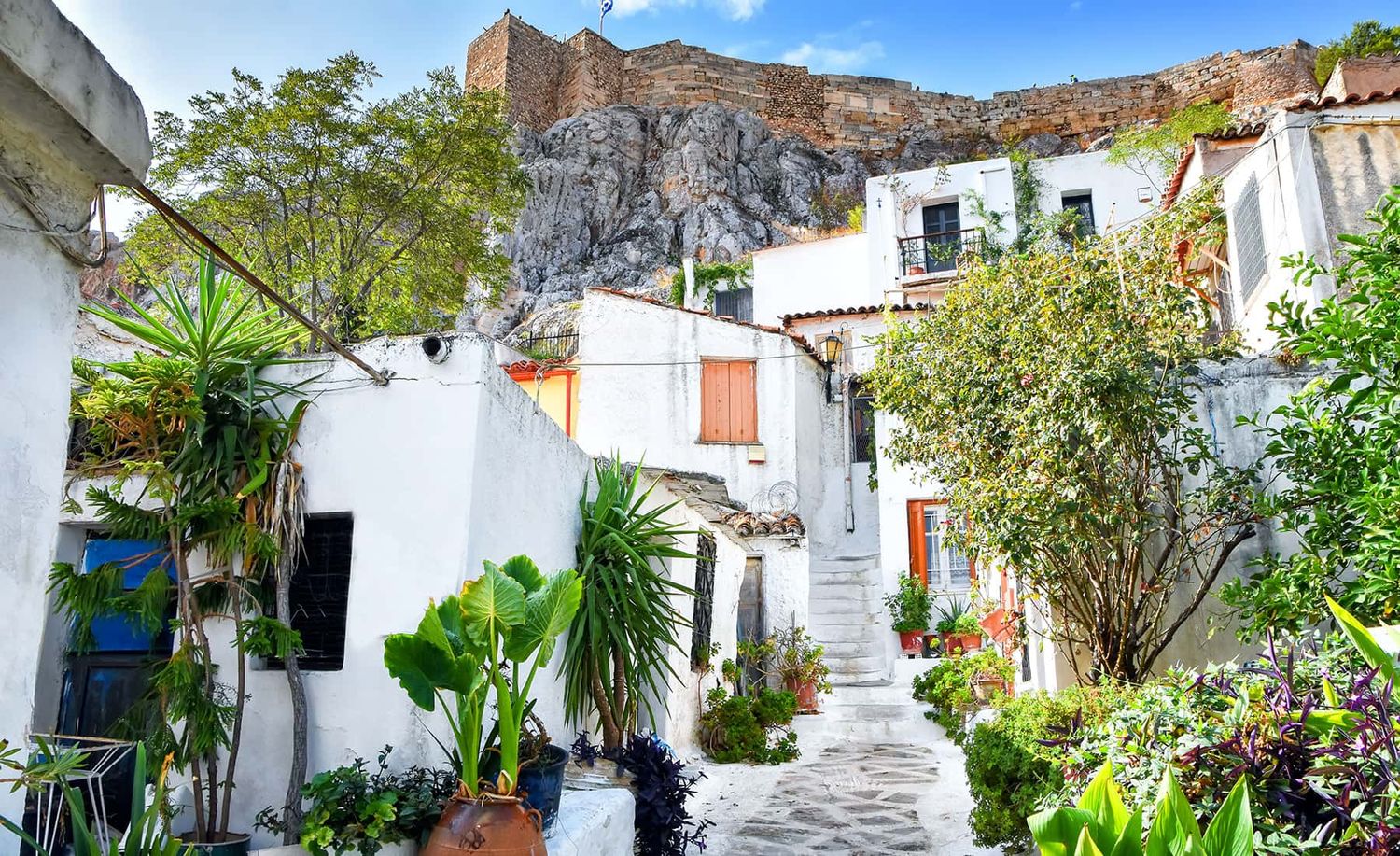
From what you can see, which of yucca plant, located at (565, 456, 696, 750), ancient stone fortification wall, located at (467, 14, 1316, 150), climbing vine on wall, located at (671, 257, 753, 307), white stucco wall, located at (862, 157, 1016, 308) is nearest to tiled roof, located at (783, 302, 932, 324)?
white stucco wall, located at (862, 157, 1016, 308)

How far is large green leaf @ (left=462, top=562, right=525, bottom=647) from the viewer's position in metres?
4.55

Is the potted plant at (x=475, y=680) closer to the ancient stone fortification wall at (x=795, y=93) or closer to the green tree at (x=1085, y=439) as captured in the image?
the green tree at (x=1085, y=439)

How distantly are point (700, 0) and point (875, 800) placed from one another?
3562 centimetres

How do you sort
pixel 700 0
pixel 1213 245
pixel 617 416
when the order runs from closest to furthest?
pixel 1213 245 < pixel 617 416 < pixel 700 0

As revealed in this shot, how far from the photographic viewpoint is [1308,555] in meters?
5.66

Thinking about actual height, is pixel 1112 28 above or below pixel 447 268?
above

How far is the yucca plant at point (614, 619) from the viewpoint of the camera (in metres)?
6.57

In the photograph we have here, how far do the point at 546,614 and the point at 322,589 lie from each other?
64.0 inches

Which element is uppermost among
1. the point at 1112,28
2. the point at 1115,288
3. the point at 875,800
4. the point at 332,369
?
the point at 1112,28

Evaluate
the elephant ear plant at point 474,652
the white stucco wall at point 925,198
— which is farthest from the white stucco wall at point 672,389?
the elephant ear plant at point 474,652

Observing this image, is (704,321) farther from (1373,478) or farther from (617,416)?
(1373,478)

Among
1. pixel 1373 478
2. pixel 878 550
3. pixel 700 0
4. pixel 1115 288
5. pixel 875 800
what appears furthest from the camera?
pixel 700 0

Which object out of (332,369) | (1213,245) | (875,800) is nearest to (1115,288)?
(1213,245)

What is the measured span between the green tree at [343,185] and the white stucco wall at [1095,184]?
15.5m
